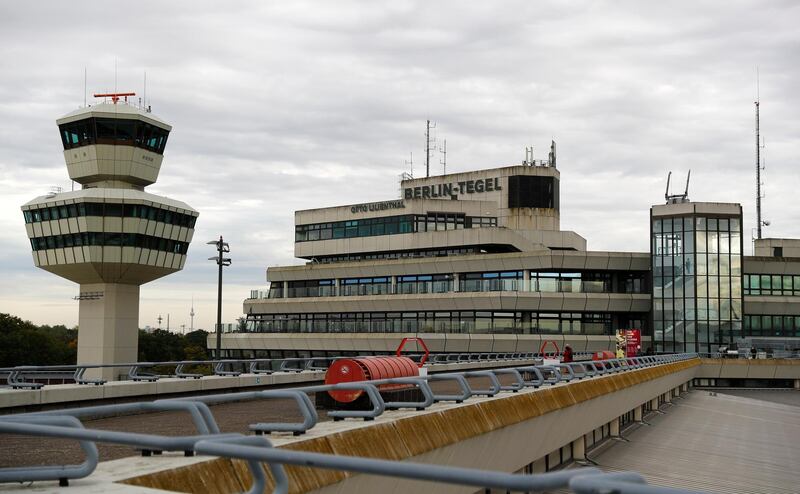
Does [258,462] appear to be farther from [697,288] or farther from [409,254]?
[409,254]

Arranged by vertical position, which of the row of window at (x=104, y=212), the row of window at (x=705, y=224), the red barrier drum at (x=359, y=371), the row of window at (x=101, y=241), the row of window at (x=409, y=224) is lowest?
the red barrier drum at (x=359, y=371)

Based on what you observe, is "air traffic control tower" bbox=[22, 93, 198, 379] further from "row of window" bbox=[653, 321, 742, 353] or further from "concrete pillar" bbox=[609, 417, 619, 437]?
"row of window" bbox=[653, 321, 742, 353]

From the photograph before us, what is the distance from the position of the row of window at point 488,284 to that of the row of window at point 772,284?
392 inches

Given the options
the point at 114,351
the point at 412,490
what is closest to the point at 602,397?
the point at 412,490

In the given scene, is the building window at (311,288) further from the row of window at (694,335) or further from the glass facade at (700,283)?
the glass facade at (700,283)

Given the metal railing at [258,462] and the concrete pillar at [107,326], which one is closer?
the metal railing at [258,462]

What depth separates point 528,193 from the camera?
92000 mm

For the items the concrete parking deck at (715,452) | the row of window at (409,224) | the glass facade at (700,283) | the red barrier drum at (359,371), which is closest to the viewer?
the red barrier drum at (359,371)

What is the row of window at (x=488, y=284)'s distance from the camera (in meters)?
79.1

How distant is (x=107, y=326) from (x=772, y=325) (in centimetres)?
5877

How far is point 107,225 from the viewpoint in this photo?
5631 cm

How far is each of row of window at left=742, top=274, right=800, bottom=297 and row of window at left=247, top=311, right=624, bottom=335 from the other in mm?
13313

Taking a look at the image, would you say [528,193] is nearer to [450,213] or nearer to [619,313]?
[450,213]

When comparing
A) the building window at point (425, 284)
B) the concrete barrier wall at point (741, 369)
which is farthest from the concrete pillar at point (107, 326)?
the concrete barrier wall at point (741, 369)
